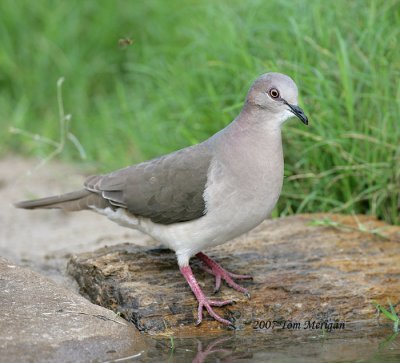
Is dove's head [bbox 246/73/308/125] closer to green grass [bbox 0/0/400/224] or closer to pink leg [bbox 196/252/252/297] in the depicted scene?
pink leg [bbox 196/252/252/297]

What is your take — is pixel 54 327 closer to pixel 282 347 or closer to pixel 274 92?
pixel 282 347

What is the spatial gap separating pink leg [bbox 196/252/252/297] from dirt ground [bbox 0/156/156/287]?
28.5 inches

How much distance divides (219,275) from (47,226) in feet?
7.52

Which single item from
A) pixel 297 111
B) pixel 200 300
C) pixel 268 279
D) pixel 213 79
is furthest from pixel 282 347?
pixel 213 79

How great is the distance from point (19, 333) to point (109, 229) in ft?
8.28

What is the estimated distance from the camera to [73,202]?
500 cm

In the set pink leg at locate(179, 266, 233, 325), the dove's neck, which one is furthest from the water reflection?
the dove's neck

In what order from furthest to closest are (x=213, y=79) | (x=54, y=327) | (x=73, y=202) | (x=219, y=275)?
1. (x=213, y=79)
2. (x=73, y=202)
3. (x=219, y=275)
4. (x=54, y=327)

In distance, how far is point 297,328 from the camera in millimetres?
4477

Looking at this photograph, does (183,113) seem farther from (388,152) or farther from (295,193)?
(388,152)

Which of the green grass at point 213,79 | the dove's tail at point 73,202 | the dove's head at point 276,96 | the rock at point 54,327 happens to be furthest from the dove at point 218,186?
the green grass at point 213,79

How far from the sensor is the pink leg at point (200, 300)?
4426 mm

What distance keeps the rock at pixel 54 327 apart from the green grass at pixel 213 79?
1.88m

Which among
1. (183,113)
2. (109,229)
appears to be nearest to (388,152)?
(183,113)
